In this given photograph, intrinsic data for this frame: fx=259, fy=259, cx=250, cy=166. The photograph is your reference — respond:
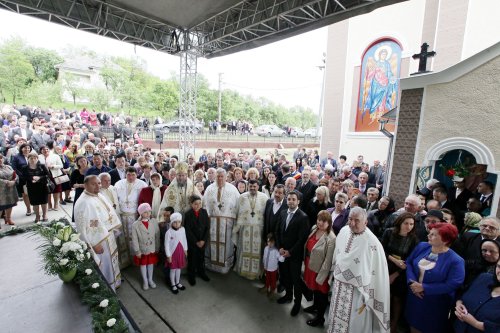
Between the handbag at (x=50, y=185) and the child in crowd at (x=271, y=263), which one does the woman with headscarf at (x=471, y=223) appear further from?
the handbag at (x=50, y=185)

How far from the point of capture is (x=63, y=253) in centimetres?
322

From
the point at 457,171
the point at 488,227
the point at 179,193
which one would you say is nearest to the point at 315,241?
the point at 488,227

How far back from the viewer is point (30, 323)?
2.77 metres

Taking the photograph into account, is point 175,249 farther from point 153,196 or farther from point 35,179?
point 35,179

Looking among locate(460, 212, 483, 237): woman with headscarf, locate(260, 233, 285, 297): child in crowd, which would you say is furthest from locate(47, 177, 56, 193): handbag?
locate(460, 212, 483, 237): woman with headscarf

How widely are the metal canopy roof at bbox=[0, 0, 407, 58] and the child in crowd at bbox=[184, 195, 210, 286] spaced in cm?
542

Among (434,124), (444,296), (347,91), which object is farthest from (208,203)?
(347,91)

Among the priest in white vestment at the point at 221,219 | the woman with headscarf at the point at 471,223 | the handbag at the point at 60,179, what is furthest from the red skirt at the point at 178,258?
the handbag at the point at 60,179

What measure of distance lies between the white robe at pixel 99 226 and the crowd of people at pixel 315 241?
0.01m

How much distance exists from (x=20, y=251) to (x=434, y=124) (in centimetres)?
785

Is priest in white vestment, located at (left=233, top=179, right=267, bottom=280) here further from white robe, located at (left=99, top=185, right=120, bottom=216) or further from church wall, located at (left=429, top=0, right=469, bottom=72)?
church wall, located at (left=429, top=0, right=469, bottom=72)

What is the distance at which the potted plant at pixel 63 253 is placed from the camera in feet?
10.5

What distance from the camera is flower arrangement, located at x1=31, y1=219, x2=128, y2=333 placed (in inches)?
113

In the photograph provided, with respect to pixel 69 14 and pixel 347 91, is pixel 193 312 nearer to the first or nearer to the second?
Result: pixel 69 14
